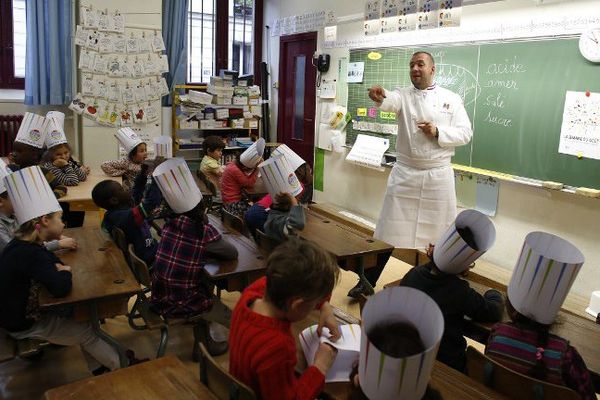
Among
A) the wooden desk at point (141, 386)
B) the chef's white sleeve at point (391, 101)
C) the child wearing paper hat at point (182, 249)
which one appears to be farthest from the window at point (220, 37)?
the wooden desk at point (141, 386)

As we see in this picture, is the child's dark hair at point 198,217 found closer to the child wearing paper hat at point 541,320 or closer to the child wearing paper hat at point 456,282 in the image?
the child wearing paper hat at point 456,282

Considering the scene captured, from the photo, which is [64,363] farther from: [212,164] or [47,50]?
[47,50]

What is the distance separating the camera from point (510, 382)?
1466mm

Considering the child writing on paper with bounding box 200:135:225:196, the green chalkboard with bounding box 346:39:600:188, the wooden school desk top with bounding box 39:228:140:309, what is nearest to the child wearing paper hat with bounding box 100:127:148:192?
the child writing on paper with bounding box 200:135:225:196

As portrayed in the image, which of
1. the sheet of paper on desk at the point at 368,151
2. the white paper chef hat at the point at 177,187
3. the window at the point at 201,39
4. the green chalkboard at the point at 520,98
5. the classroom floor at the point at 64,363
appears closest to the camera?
the white paper chef hat at the point at 177,187

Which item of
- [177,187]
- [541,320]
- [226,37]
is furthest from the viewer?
[226,37]

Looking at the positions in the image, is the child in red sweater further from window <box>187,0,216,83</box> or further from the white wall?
window <box>187,0,216,83</box>

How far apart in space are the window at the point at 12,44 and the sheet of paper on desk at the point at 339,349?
6.15 meters

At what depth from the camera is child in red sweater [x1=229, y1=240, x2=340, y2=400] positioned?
49.9 inches

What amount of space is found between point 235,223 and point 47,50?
4078 millimetres

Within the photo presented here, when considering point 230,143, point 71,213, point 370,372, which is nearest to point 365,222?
point 230,143

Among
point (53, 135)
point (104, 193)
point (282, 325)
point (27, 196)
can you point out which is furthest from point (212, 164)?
point (282, 325)

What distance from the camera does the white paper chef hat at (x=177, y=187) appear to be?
235 centimetres

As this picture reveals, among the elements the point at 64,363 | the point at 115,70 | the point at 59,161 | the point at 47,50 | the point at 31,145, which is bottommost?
the point at 64,363
